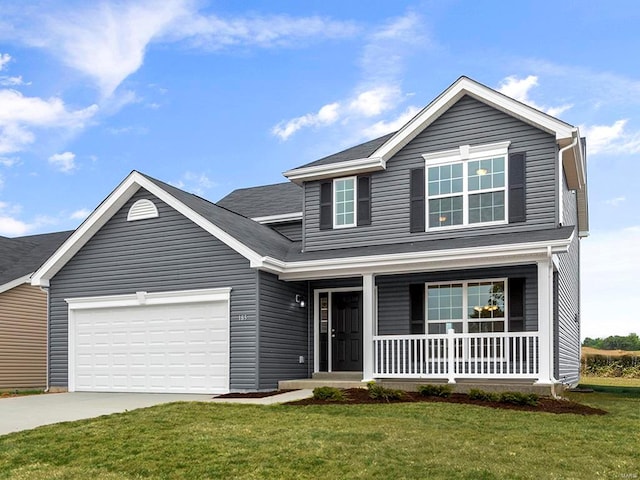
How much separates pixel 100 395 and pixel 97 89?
10.0 metres

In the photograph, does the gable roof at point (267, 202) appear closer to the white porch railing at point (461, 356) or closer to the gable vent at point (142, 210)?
the gable vent at point (142, 210)

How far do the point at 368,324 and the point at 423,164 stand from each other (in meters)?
4.08

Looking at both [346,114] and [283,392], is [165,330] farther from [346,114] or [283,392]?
[346,114]

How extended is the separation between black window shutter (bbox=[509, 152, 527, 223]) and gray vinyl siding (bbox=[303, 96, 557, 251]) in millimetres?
114

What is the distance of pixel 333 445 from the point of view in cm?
851

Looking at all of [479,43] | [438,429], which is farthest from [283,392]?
[479,43]

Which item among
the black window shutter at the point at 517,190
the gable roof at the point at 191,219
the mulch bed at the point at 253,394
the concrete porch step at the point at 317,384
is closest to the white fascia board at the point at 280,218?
the gable roof at the point at 191,219

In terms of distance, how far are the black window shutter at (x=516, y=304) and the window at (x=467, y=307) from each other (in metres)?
0.19

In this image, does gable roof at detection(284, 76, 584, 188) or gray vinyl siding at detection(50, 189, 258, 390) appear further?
gray vinyl siding at detection(50, 189, 258, 390)

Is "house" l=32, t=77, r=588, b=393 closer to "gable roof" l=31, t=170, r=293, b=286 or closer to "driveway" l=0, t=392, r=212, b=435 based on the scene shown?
"gable roof" l=31, t=170, r=293, b=286

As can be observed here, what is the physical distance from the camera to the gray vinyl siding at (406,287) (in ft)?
49.4

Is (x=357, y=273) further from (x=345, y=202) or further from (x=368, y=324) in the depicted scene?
(x=345, y=202)

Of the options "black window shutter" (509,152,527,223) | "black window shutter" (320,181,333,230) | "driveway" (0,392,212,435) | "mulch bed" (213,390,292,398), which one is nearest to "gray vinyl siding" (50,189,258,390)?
"mulch bed" (213,390,292,398)

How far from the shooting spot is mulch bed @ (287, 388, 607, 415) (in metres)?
11.6
